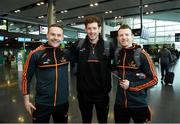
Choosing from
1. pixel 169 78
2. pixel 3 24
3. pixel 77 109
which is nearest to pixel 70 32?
pixel 3 24

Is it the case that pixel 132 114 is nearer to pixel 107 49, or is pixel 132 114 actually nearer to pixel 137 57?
pixel 137 57

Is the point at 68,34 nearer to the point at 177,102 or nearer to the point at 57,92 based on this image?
the point at 177,102

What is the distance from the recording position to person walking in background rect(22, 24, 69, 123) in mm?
2832

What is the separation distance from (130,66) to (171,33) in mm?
47616

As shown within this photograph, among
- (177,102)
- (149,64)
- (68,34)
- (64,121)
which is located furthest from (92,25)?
(68,34)

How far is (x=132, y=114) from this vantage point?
2.83 metres

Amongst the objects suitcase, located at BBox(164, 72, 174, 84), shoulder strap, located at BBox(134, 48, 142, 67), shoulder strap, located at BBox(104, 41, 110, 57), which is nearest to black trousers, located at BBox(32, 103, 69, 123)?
shoulder strap, located at BBox(104, 41, 110, 57)

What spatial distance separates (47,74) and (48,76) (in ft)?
0.08

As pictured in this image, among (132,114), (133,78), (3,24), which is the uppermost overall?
(3,24)

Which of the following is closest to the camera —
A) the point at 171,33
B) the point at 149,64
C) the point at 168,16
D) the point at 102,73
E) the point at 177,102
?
the point at 149,64

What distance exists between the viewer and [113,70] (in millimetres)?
3049

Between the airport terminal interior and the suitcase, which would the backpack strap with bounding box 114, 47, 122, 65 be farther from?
the suitcase

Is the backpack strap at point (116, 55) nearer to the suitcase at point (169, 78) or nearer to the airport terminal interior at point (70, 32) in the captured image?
the airport terminal interior at point (70, 32)

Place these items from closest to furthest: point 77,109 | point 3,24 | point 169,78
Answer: point 77,109 < point 169,78 < point 3,24
